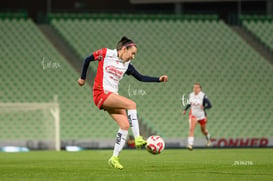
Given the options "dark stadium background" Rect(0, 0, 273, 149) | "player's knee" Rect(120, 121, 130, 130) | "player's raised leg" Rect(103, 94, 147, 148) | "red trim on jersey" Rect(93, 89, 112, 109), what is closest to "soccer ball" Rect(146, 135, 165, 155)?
"player's raised leg" Rect(103, 94, 147, 148)

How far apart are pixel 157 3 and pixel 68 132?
11.3m

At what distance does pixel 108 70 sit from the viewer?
1076cm

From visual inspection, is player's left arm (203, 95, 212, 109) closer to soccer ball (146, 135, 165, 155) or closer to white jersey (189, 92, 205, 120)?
white jersey (189, 92, 205, 120)

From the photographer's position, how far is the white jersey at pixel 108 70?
1071cm

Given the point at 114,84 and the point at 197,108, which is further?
the point at 197,108

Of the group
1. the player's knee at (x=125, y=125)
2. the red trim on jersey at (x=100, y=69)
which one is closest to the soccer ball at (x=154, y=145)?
the player's knee at (x=125, y=125)

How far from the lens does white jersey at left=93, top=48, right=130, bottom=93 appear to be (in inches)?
422

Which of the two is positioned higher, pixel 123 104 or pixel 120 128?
pixel 123 104

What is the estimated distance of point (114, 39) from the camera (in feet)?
96.4

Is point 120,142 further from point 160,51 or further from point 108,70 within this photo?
point 160,51

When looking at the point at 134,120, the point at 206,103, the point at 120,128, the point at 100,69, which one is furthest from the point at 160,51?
the point at 134,120

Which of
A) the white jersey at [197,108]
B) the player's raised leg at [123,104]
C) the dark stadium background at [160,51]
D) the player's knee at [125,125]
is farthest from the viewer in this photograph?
the dark stadium background at [160,51]

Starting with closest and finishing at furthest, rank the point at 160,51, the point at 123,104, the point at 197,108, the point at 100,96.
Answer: the point at 123,104 → the point at 100,96 → the point at 197,108 → the point at 160,51

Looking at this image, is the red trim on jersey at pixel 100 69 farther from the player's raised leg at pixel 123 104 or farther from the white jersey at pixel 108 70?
the player's raised leg at pixel 123 104
